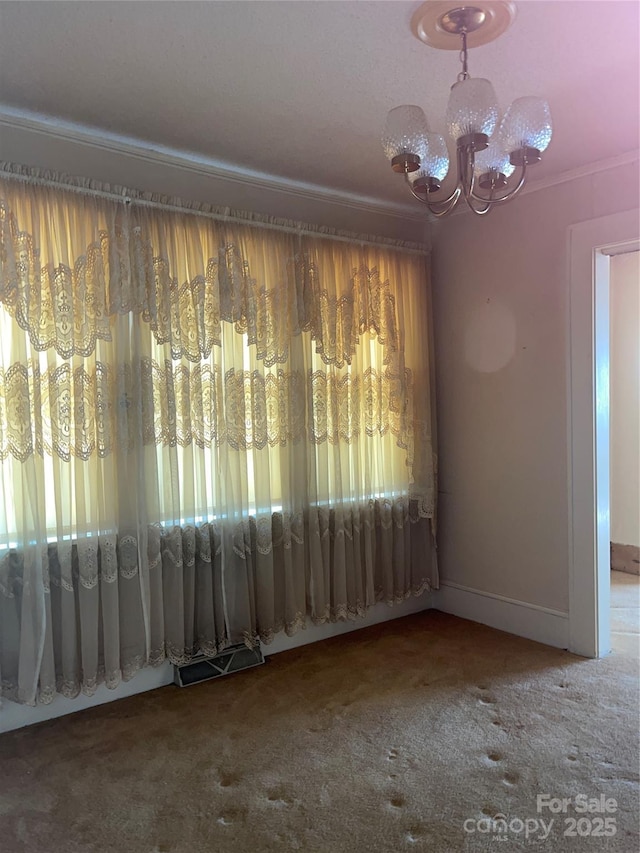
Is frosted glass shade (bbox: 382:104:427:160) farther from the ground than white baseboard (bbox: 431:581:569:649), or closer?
farther from the ground

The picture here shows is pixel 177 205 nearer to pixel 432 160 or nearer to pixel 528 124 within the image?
pixel 432 160

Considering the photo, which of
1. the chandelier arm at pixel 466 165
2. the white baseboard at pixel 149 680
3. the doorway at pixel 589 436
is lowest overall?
the white baseboard at pixel 149 680

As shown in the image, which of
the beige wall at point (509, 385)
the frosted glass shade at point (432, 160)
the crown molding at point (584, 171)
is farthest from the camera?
the beige wall at point (509, 385)

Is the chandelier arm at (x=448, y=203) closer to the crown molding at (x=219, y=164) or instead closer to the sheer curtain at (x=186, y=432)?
the sheer curtain at (x=186, y=432)

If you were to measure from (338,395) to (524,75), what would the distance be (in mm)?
1779

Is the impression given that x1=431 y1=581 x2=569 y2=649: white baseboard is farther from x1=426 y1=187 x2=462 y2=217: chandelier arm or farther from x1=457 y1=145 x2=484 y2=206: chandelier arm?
x1=457 y1=145 x2=484 y2=206: chandelier arm

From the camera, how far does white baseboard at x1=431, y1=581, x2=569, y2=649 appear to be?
3.40 metres

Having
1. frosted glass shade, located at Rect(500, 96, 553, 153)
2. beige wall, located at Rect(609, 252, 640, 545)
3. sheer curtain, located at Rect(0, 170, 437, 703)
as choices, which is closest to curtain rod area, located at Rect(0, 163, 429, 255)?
sheer curtain, located at Rect(0, 170, 437, 703)

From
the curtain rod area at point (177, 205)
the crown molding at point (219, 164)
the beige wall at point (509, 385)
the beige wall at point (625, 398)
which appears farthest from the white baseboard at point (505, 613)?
the crown molding at point (219, 164)

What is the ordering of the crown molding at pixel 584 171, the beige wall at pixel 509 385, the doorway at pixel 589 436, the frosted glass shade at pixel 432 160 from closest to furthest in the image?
the frosted glass shade at pixel 432 160 → the crown molding at pixel 584 171 → the doorway at pixel 589 436 → the beige wall at pixel 509 385

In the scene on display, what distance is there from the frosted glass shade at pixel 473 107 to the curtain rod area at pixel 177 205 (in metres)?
1.59

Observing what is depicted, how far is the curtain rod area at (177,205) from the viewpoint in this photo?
255cm

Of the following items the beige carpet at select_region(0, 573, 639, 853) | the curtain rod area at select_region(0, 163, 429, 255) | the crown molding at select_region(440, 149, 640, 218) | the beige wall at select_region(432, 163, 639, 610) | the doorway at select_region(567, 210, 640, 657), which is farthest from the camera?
the beige wall at select_region(432, 163, 639, 610)

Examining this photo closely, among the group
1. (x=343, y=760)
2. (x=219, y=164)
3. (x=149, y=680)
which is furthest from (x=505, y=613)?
(x=219, y=164)
